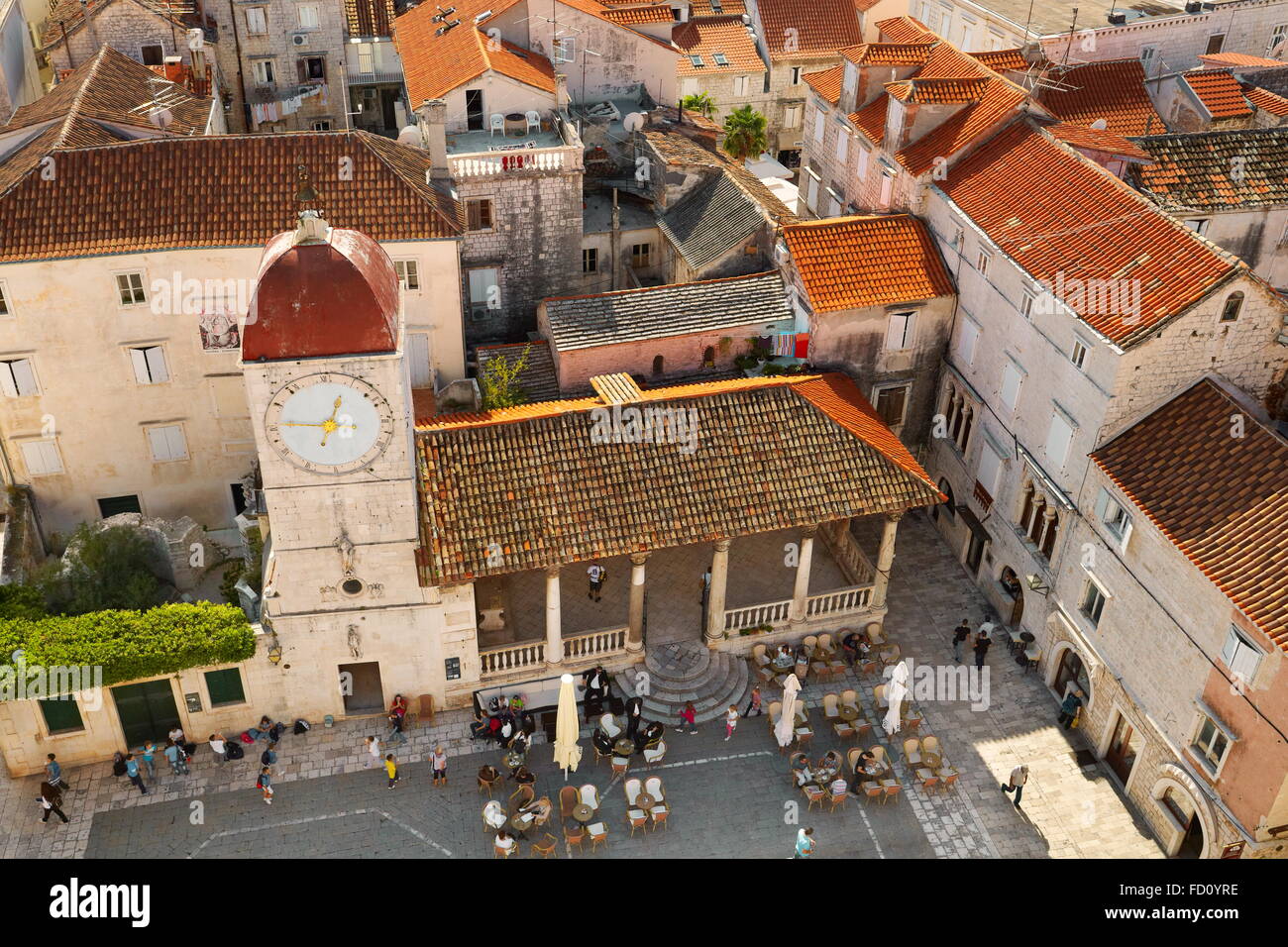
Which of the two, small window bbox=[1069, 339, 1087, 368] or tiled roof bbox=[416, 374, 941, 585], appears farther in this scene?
small window bbox=[1069, 339, 1087, 368]

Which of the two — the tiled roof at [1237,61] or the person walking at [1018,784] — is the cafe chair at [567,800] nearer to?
the person walking at [1018,784]

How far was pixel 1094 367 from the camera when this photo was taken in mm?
35125

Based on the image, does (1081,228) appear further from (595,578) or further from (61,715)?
(61,715)

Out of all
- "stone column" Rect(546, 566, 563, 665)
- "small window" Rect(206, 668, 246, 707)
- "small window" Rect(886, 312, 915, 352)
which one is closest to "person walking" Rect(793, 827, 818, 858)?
"stone column" Rect(546, 566, 563, 665)

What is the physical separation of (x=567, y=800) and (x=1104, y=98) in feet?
136

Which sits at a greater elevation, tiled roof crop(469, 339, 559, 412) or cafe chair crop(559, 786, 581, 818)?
tiled roof crop(469, 339, 559, 412)

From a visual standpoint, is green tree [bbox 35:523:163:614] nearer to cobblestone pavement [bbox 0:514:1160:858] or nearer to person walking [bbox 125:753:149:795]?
person walking [bbox 125:753:149:795]

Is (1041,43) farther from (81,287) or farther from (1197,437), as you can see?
(81,287)

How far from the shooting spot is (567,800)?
34.6 meters

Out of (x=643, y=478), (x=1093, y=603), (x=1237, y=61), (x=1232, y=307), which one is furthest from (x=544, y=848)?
(x=1237, y=61)

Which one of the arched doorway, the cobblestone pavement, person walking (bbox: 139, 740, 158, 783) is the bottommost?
the cobblestone pavement

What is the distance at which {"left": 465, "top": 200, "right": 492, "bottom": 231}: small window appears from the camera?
46.6 meters

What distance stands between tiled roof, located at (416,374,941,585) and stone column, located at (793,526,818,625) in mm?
1930
